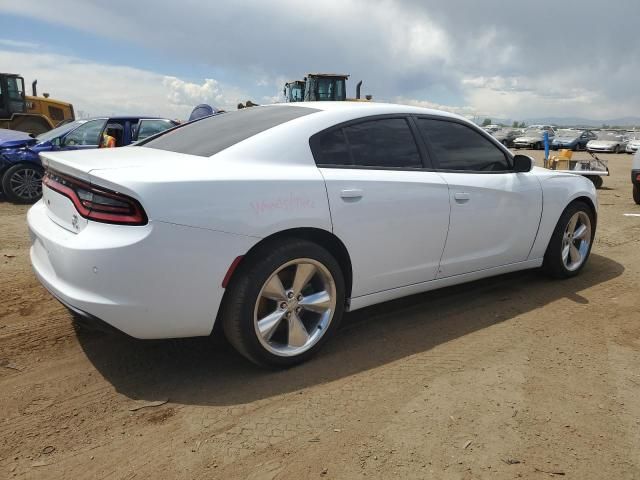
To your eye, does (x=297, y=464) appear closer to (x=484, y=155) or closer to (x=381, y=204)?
(x=381, y=204)

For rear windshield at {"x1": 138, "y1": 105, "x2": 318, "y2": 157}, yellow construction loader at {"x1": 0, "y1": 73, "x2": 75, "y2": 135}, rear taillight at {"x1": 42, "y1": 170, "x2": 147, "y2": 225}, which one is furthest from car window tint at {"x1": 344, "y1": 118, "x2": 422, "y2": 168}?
yellow construction loader at {"x1": 0, "y1": 73, "x2": 75, "y2": 135}

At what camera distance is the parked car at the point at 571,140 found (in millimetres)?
31359

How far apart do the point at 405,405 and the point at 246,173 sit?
1.48m

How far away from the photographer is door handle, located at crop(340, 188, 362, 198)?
296cm

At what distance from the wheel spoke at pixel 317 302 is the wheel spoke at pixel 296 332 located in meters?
0.09

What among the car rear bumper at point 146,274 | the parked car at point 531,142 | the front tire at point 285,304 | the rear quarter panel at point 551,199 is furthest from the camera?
the parked car at point 531,142

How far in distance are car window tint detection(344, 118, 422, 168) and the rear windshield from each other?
33cm

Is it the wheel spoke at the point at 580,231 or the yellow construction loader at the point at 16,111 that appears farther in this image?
the yellow construction loader at the point at 16,111

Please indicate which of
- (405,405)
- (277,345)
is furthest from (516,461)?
(277,345)

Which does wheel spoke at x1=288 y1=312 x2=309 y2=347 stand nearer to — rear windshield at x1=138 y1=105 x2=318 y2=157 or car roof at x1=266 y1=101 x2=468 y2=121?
rear windshield at x1=138 y1=105 x2=318 y2=157

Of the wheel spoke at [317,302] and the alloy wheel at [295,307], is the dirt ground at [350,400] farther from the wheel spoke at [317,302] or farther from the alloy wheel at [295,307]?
the wheel spoke at [317,302]

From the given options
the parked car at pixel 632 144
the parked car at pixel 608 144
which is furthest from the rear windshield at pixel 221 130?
the parked car at pixel 632 144

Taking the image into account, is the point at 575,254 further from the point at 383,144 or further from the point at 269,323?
the point at 269,323

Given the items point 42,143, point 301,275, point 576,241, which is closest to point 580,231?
point 576,241
